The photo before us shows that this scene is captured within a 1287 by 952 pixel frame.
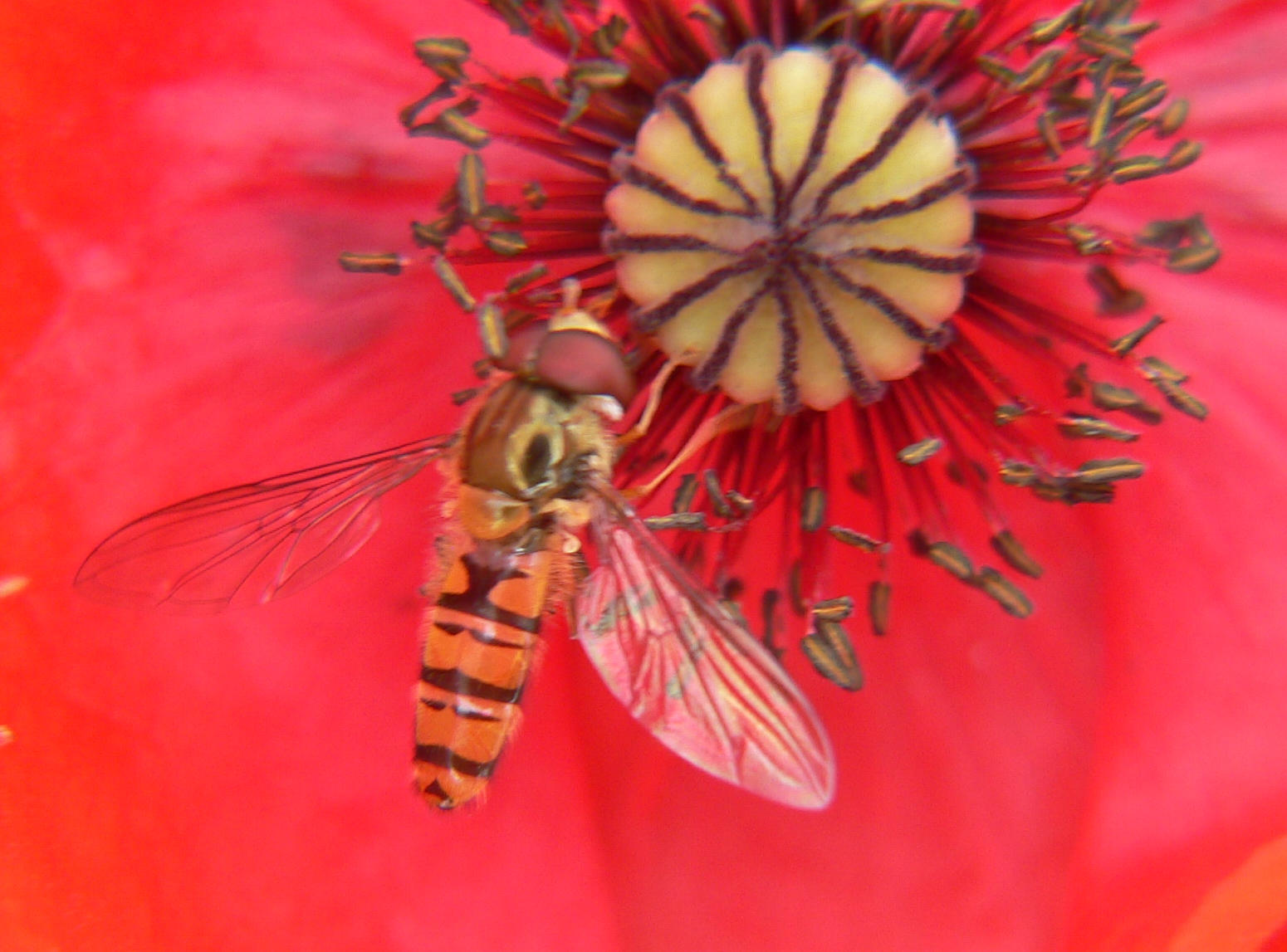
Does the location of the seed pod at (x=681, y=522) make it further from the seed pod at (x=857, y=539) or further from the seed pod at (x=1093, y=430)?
the seed pod at (x=1093, y=430)

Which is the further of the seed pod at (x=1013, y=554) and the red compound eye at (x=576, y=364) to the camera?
the seed pod at (x=1013, y=554)

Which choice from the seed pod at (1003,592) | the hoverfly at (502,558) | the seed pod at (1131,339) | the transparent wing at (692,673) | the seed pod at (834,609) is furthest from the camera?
the seed pod at (1003,592)

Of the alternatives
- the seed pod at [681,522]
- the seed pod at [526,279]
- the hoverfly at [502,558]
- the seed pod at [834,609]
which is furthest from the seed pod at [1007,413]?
the seed pod at [526,279]

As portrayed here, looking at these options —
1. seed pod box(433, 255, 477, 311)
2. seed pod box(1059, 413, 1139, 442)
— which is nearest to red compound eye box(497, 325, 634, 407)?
seed pod box(433, 255, 477, 311)

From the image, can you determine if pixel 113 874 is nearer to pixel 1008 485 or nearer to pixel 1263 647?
Result: pixel 1008 485

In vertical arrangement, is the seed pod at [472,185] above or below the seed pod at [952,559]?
above

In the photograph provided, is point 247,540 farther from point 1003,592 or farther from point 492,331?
point 1003,592
